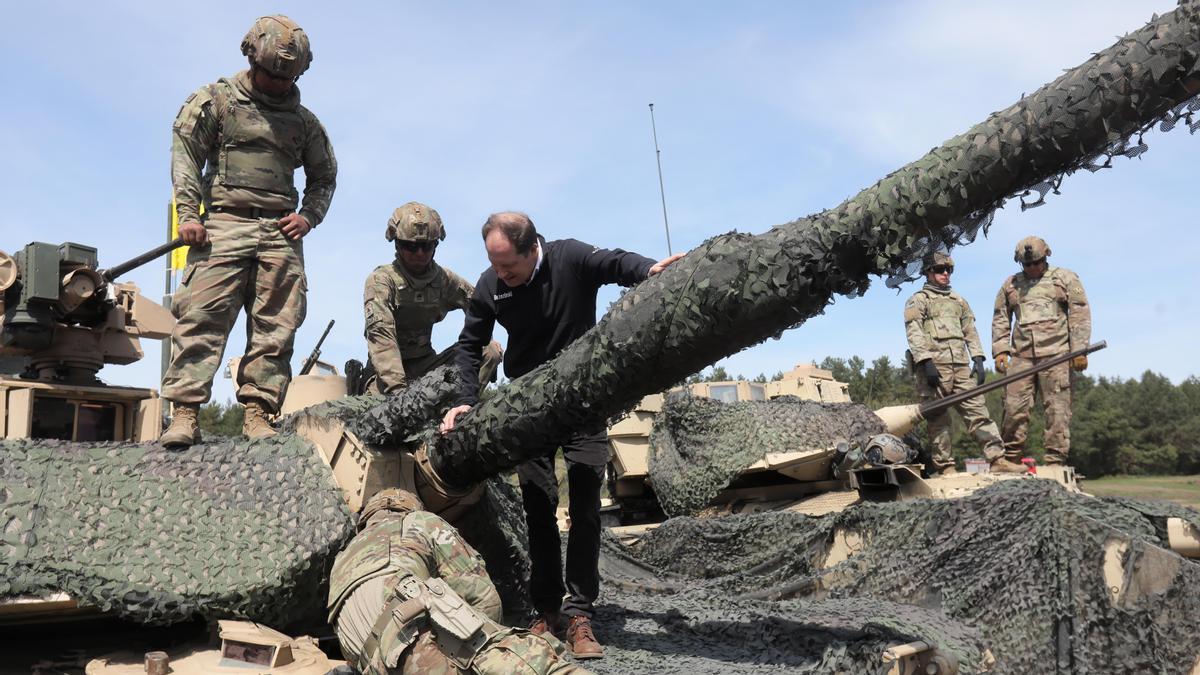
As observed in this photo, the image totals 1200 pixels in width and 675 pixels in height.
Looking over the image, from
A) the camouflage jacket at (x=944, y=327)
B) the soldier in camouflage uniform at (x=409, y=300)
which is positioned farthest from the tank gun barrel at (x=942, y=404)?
the soldier in camouflage uniform at (x=409, y=300)

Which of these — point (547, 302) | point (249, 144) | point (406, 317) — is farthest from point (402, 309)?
point (547, 302)

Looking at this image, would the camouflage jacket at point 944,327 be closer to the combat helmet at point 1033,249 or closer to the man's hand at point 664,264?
the combat helmet at point 1033,249

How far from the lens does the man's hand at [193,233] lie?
16.4 feet

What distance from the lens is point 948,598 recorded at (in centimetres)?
556

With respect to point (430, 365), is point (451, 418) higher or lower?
lower

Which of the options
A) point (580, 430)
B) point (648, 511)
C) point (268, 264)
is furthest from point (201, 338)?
point (648, 511)

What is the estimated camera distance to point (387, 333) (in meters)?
6.96

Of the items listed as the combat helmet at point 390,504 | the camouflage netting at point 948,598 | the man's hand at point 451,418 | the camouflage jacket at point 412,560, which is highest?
the man's hand at point 451,418

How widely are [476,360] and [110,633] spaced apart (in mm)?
1739

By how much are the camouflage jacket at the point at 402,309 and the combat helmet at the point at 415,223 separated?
28cm

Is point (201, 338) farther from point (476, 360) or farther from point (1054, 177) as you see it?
point (1054, 177)

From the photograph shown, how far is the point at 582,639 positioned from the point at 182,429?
1.80m

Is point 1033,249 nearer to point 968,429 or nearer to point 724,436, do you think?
point 968,429

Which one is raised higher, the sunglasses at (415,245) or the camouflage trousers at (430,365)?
the sunglasses at (415,245)
